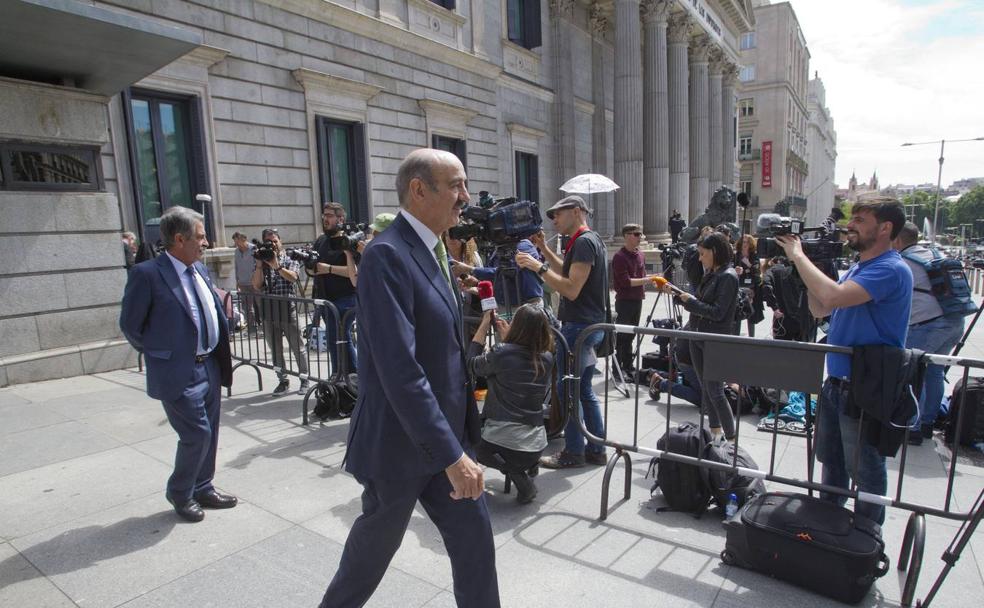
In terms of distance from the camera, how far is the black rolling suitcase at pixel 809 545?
105 inches

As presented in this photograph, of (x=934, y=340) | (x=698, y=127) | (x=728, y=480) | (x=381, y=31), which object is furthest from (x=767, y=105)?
(x=728, y=480)

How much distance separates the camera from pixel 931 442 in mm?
5000

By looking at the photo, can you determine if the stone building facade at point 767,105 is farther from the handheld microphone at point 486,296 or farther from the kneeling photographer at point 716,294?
the handheld microphone at point 486,296

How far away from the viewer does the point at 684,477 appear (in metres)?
3.62

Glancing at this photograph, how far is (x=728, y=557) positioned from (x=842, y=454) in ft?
2.92

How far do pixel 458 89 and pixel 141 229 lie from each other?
31.5ft

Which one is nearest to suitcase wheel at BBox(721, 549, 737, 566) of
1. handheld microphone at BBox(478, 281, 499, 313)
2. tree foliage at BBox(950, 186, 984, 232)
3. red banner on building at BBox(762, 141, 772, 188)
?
handheld microphone at BBox(478, 281, 499, 313)

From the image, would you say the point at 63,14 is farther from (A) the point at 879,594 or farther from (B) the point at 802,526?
(A) the point at 879,594

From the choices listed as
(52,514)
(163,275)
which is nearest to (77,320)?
(52,514)

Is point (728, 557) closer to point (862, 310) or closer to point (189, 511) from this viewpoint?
point (862, 310)

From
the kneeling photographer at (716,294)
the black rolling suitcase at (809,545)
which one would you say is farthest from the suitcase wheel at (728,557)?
the kneeling photographer at (716,294)

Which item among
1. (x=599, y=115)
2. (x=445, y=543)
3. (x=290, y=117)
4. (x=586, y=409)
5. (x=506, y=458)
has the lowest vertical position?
(x=506, y=458)

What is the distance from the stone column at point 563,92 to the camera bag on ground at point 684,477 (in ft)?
60.2

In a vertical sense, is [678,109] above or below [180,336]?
above
